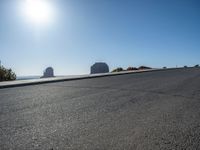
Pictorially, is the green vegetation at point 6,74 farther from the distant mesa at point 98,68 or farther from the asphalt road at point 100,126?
the distant mesa at point 98,68

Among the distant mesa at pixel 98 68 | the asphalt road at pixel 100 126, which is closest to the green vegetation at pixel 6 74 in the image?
the asphalt road at pixel 100 126

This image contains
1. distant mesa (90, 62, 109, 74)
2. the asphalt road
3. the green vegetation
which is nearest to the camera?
the asphalt road

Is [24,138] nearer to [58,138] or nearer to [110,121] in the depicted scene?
[58,138]

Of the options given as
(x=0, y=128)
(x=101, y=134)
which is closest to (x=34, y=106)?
(x=0, y=128)

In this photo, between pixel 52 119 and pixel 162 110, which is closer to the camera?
pixel 52 119

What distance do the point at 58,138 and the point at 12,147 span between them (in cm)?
72

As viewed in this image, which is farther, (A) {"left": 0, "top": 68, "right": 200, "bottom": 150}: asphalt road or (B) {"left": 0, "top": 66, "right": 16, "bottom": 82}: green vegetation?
(B) {"left": 0, "top": 66, "right": 16, "bottom": 82}: green vegetation

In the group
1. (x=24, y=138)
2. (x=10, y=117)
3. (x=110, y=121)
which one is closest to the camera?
(x=24, y=138)

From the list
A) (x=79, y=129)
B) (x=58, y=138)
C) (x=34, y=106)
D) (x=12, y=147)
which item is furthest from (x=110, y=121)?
(x=34, y=106)

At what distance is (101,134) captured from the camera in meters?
4.15

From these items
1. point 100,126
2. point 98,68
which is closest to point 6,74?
point 100,126

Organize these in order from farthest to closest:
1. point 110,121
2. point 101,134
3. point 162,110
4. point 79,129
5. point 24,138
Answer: point 162,110
point 110,121
point 79,129
point 101,134
point 24,138

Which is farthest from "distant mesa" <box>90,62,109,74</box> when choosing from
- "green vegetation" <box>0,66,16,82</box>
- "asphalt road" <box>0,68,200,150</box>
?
"asphalt road" <box>0,68,200,150</box>

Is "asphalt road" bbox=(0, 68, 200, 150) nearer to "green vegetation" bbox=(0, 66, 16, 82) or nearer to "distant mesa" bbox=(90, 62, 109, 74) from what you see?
"green vegetation" bbox=(0, 66, 16, 82)
